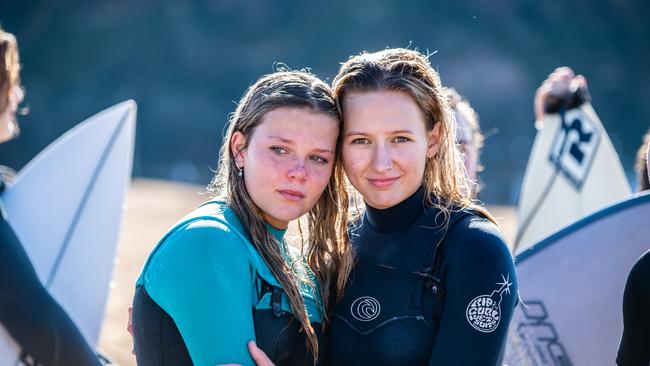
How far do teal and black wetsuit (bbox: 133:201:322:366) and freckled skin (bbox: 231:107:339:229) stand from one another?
14 centimetres

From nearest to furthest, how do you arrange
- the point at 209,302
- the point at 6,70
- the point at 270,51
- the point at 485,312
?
1. the point at 209,302
2. the point at 485,312
3. the point at 6,70
4. the point at 270,51

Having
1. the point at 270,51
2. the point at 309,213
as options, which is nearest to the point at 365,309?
the point at 309,213

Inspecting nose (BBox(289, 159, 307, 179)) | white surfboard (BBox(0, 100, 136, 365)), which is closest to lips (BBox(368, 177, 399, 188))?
nose (BBox(289, 159, 307, 179))

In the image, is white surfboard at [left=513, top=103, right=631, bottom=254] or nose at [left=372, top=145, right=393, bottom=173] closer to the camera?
nose at [left=372, top=145, right=393, bottom=173]

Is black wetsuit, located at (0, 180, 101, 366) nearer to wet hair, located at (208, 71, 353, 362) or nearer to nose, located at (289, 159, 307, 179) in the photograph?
wet hair, located at (208, 71, 353, 362)

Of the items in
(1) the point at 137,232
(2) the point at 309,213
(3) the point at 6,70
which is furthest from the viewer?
(1) the point at 137,232

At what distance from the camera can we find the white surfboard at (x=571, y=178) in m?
4.00

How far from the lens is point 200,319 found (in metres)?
1.72

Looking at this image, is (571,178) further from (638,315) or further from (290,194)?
(290,194)

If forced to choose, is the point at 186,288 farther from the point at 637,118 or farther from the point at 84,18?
the point at 84,18

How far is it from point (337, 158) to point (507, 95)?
77.4 feet

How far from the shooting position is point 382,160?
2066 mm

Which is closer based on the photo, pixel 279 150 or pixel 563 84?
A: pixel 279 150

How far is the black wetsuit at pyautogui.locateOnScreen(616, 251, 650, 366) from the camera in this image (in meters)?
1.87
